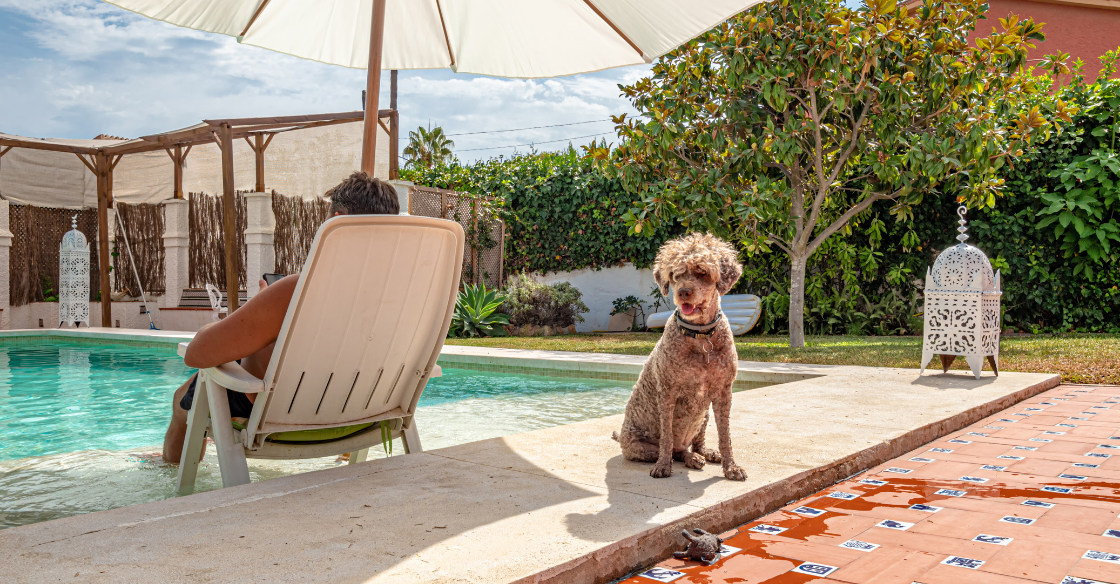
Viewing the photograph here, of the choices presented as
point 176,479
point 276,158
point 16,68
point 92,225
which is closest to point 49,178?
point 92,225

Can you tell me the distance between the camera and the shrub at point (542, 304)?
467 inches

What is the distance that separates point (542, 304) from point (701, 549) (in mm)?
10109

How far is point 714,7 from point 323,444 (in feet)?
8.76

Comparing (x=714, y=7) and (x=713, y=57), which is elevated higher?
(x=713, y=57)

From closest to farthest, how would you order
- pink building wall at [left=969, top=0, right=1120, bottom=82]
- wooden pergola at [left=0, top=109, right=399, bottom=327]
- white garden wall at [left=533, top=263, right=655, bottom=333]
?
wooden pergola at [left=0, top=109, right=399, bottom=327] → white garden wall at [left=533, top=263, right=655, bottom=333] → pink building wall at [left=969, top=0, right=1120, bottom=82]

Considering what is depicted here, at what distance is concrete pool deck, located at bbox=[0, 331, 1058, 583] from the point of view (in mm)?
1660

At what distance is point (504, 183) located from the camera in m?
14.1

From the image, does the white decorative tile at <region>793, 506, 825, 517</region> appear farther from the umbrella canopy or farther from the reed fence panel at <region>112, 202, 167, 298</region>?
the reed fence panel at <region>112, 202, 167, 298</region>

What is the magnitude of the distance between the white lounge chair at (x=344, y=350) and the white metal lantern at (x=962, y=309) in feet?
14.3

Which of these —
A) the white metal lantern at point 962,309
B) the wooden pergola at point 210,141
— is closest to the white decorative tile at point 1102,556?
the white metal lantern at point 962,309

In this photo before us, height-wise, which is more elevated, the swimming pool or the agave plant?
the agave plant

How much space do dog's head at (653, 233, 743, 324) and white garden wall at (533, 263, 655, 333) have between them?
10.2 meters

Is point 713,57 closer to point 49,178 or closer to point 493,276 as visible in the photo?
point 493,276

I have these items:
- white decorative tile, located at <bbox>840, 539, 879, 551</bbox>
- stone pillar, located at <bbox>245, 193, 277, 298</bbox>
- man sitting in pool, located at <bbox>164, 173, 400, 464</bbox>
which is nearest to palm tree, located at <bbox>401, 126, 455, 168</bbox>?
stone pillar, located at <bbox>245, 193, 277, 298</bbox>
